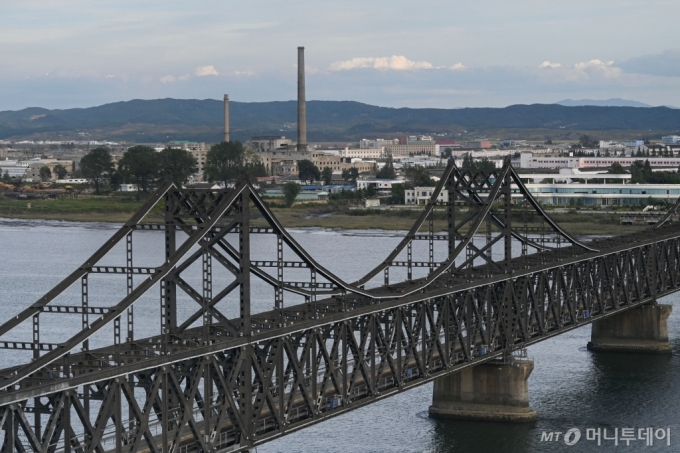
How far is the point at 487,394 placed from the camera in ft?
146

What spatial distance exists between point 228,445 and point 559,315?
2093 cm

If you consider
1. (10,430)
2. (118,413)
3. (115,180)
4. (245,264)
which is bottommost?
(115,180)

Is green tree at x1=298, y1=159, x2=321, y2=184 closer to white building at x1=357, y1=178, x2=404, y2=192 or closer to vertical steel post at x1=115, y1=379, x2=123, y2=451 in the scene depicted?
white building at x1=357, y1=178, x2=404, y2=192

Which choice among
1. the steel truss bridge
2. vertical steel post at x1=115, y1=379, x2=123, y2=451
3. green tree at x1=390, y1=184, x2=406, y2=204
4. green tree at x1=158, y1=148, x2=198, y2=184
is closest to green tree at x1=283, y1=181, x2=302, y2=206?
green tree at x1=390, y1=184, x2=406, y2=204

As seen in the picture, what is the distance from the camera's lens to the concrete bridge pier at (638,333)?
58.9 meters

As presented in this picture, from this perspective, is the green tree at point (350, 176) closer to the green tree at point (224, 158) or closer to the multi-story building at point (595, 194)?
the green tree at point (224, 158)

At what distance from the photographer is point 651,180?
161 m

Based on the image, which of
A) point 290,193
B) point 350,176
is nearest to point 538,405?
point 290,193

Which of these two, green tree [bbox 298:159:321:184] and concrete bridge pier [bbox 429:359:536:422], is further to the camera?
green tree [bbox 298:159:321:184]

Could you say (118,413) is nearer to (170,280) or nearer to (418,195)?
(170,280)

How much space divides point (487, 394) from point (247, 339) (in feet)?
51.8

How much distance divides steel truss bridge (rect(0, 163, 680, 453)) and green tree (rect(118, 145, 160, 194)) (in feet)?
347

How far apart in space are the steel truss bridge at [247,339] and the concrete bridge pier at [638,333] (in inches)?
200

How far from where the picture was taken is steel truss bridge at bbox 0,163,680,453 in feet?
88.0
